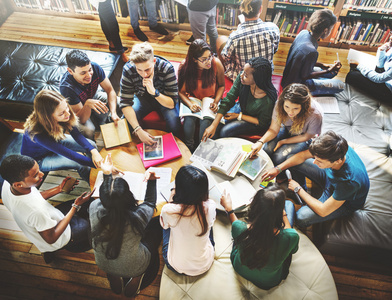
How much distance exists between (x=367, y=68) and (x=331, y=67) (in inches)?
15.2

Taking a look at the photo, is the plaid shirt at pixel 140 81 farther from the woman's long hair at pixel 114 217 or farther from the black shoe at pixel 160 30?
the black shoe at pixel 160 30

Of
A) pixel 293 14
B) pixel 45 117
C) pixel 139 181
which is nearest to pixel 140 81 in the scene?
pixel 45 117

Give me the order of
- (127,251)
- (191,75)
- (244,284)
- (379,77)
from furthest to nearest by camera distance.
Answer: (379,77)
(191,75)
(244,284)
(127,251)

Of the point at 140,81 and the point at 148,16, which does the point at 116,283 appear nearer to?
the point at 140,81

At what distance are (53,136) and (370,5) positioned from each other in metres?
4.26

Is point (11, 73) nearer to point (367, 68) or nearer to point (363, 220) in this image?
point (363, 220)

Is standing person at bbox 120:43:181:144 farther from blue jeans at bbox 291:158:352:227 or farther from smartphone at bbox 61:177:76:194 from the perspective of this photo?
blue jeans at bbox 291:158:352:227

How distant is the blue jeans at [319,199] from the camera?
79.9 inches

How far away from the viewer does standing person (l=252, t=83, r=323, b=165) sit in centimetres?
204

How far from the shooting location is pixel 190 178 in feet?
4.92

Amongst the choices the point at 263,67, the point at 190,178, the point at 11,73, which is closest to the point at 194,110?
the point at 263,67

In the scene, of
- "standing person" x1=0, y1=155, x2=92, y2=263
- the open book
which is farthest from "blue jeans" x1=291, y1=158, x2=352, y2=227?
"standing person" x1=0, y1=155, x2=92, y2=263

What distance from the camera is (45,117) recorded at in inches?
77.5

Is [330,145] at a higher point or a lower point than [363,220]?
higher
